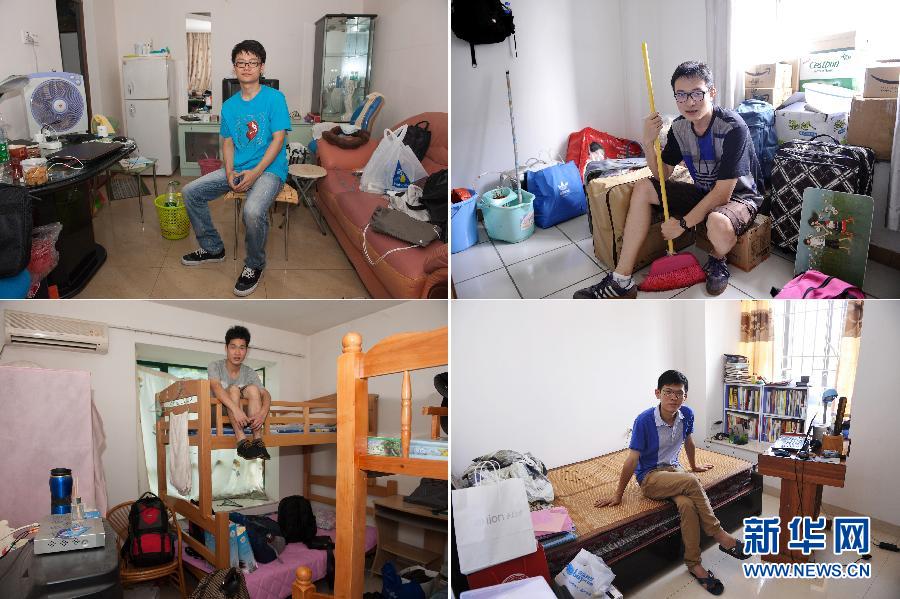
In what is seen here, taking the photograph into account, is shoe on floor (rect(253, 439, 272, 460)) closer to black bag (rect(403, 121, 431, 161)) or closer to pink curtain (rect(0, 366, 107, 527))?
pink curtain (rect(0, 366, 107, 527))

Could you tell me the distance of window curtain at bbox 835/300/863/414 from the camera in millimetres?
2266

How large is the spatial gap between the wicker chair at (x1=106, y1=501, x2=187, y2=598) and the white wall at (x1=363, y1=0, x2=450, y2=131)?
7.65 feet

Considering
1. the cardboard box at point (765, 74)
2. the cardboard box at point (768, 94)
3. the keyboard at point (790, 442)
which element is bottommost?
the keyboard at point (790, 442)

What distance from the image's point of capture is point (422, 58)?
3266 mm

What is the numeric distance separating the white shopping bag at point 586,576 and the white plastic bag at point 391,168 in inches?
75.1

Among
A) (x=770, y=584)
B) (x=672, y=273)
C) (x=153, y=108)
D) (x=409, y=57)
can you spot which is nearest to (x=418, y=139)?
(x=409, y=57)

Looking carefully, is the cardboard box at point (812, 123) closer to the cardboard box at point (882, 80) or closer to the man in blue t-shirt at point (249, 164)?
the cardboard box at point (882, 80)

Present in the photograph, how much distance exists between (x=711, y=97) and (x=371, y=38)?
196 centimetres

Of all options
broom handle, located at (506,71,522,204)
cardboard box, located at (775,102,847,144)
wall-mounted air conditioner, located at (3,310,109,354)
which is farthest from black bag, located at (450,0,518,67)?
wall-mounted air conditioner, located at (3,310,109,354)

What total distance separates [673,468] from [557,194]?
1.15 m

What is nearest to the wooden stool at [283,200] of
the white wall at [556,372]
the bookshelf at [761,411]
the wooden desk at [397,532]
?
the white wall at [556,372]

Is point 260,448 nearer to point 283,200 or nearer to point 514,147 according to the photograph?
point 283,200

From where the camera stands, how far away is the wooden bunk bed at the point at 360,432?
1699mm

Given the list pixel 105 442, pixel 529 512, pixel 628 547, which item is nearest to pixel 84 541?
pixel 105 442
